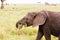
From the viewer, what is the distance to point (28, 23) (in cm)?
744

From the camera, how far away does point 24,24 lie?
7426 mm

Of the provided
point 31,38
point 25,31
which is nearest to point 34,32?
point 25,31

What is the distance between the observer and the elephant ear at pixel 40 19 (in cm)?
722

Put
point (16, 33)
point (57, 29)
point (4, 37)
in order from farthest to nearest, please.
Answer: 1. point (16, 33)
2. point (4, 37)
3. point (57, 29)

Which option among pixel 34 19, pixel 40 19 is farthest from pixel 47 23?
pixel 34 19

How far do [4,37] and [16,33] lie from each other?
91 cm

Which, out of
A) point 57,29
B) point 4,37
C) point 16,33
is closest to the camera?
point 57,29

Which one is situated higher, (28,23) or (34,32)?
(28,23)

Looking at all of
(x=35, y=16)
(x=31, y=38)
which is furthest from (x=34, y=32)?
(x=35, y=16)

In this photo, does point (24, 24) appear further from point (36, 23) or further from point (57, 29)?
point (57, 29)

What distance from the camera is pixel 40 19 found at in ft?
23.9

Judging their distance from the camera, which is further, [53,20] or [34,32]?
[34,32]

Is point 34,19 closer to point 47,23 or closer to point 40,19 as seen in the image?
point 40,19

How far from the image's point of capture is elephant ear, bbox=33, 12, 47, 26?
7.22 m
